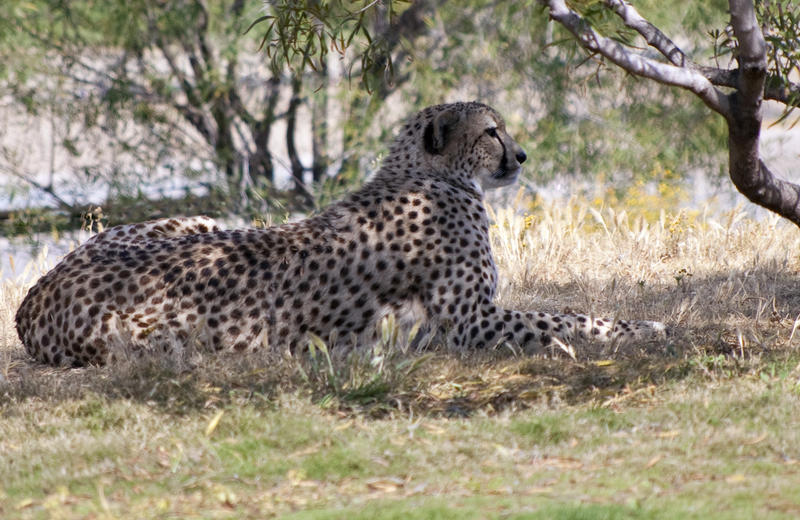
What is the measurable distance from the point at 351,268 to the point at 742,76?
1.86m

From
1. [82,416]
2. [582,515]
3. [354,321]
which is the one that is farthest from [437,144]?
[582,515]

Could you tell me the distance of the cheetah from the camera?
15.4 ft

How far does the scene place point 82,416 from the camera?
377cm

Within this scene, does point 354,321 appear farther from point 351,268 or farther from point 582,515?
point 582,515

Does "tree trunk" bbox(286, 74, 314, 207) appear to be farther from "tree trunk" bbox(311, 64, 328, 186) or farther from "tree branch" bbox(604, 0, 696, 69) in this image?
"tree branch" bbox(604, 0, 696, 69)

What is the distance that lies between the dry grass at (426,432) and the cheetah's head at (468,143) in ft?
3.87

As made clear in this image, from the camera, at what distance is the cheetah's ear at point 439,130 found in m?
5.56

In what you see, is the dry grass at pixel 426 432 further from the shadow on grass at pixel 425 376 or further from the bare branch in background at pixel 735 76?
the bare branch in background at pixel 735 76

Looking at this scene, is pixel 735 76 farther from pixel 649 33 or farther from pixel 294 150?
pixel 294 150

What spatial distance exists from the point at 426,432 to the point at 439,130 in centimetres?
241

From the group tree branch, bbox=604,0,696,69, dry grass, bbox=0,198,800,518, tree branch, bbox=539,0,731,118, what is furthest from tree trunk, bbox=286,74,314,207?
tree branch, bbox=539,0,731,118

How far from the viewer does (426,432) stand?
3.48 metres

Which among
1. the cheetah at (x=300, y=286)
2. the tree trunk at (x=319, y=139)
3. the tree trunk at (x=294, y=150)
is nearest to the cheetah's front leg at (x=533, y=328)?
the cheetah at (x=300, y=286)

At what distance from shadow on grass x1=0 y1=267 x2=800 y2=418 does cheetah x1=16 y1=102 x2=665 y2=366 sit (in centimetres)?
17
